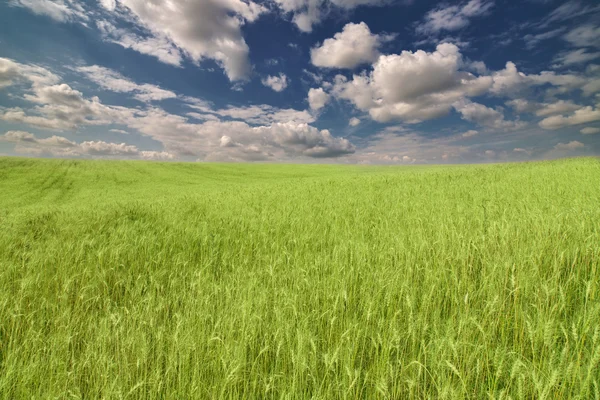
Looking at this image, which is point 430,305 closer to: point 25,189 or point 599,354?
point 599,354

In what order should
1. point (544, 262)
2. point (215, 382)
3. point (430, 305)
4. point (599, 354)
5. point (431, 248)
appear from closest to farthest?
point (599, 354) < point (215, 382) < point (430, 305) < point (544, 262) < point (431, 248)

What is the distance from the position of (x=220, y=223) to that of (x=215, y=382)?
4.81 m

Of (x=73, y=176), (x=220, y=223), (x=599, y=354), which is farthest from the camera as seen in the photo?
(x=73, y=176)

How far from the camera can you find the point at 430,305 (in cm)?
287

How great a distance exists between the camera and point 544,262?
3.33 m

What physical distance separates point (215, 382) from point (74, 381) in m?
1.26

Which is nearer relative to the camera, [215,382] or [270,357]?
[215,382]

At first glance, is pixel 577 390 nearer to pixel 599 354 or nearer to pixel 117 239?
pixel 599 354

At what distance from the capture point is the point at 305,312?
2846mm

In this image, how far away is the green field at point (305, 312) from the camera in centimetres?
202

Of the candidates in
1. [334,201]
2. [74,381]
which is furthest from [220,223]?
[74,381]

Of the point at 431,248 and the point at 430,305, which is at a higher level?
the point at 431,248

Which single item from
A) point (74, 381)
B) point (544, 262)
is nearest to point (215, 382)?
point (74, 381)

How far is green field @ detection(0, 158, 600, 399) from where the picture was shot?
6.63 ft
